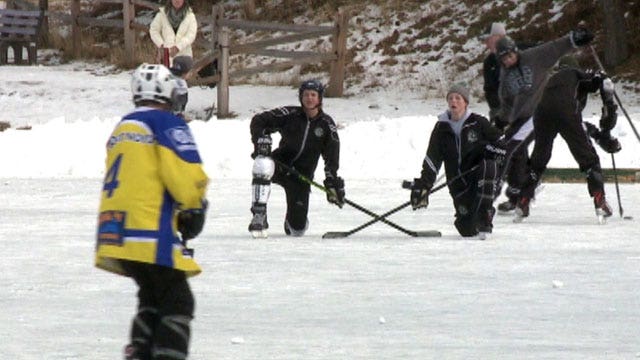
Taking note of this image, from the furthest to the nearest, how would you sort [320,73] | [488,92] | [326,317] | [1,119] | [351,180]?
[320,73], [1,119], [351,180], [488,92], [326,317]

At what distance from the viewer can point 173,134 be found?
20.8 feet

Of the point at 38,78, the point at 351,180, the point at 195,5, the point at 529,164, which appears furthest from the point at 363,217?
the point at 195,5

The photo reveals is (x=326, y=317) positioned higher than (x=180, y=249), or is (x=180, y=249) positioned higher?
(x=180, y=249)

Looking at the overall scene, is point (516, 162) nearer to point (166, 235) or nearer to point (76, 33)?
point (166, 235)

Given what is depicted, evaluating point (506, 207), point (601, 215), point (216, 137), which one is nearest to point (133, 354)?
point (601, 215)

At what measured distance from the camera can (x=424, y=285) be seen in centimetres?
977

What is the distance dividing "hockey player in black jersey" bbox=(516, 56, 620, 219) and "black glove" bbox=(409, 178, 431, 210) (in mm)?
1776

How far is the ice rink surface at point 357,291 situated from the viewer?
7652 mm

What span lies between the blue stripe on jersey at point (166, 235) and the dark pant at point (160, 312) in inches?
1.7

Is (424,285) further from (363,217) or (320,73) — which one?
(320,73)

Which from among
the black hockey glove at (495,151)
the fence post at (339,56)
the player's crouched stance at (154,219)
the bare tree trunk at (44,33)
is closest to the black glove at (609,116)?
the black hockey glove at (495,151)

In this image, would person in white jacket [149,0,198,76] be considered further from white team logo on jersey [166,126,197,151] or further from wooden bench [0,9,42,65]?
white team logo on jersey [166,126,197,151]

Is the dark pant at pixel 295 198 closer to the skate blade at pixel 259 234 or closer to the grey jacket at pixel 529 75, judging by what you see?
the skate blade at pixel 259 234

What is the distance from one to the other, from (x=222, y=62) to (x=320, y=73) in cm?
479
